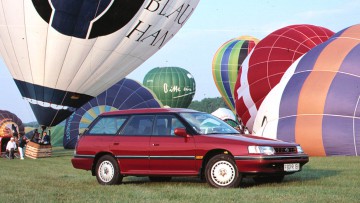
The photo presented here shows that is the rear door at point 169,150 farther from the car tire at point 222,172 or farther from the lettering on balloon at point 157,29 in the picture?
the lettering on balloon at point 157,29

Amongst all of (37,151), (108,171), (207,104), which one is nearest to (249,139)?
(108,171)

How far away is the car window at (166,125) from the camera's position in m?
10.8

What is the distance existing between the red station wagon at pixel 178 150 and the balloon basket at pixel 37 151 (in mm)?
→ 14831

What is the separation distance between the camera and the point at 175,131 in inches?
405

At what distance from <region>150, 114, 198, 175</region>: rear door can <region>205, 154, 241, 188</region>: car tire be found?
34 centimetres

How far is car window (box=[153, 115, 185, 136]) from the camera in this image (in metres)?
10.8

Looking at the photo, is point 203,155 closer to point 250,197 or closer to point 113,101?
point 250,197

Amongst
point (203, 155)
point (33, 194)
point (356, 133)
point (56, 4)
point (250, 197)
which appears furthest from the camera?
point (56, 4)

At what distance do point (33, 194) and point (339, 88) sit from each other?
12637 mm

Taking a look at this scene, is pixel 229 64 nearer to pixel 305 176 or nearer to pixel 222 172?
pixel 305 176

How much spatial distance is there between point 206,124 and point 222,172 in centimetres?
116

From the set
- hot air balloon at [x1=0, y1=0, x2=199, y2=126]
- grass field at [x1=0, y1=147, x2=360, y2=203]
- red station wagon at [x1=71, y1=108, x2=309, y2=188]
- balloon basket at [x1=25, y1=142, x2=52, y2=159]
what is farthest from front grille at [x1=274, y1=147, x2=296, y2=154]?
balloon basket at [x1=25, y1=142, x2=52, y2=159]

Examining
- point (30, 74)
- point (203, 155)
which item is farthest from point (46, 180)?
point (30, 74)

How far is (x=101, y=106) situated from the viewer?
37500 mm
